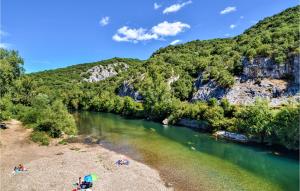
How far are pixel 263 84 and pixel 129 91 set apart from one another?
296ft

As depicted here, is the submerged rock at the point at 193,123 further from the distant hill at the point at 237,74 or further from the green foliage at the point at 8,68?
the green foliage at the point at 8,68

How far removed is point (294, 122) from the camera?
52.2 m

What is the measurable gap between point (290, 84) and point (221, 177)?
68938mm

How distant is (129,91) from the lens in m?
173

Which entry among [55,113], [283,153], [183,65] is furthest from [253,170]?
[183,65]

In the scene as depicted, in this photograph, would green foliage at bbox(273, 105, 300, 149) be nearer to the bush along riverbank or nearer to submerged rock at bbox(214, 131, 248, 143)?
the bush along riverbank

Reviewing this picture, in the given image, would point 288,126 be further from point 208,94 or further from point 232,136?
point 208,94

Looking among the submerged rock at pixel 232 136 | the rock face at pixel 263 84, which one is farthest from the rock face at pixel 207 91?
the submerged rock at pixel 232 136

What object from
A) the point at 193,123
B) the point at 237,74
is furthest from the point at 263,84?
the point at 193,123

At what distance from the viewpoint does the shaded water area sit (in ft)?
126

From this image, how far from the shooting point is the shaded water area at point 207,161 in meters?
38.4

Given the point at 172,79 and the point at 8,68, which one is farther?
the point at 172,79

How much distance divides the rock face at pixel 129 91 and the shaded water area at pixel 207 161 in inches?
3360

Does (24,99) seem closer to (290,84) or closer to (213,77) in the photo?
(213,77)
